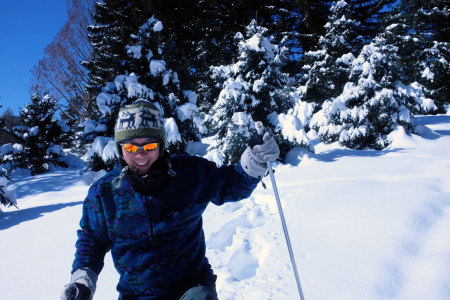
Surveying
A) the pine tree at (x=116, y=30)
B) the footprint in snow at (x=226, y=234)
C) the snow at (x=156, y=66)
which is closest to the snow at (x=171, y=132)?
the snow at (x=156, y=66)

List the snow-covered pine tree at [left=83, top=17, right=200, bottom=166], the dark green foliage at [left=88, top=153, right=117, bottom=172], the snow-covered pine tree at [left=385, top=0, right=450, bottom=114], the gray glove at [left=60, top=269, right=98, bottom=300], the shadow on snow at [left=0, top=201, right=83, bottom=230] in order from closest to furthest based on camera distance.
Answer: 1. the gray glove at [left=60, top=269, right=98, bottom=300]
2. the shadow on snow at [left=0, top=201, right=83, bottom=230]
3. the snow-covered pine tree at [left=83, top=17, right=200, bottom=166]
4. the dark green foliage at [left=88, top=153, right=117, bottom=172]
5. the snow-covered pine tree at [left=385, top=0, right=450, bottom=114]

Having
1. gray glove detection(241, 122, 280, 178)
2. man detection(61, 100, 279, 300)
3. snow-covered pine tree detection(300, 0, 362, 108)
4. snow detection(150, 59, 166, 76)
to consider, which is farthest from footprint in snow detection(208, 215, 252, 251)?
snow-covered pine tree detection(300, 0, 362, 108)

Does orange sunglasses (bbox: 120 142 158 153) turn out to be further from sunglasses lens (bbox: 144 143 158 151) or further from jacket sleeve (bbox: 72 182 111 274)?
jacket sleeve (bbox: 72 182 111 274)

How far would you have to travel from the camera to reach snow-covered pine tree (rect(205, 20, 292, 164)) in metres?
7.91

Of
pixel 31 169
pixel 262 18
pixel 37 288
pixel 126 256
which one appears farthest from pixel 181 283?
pixel 31 169

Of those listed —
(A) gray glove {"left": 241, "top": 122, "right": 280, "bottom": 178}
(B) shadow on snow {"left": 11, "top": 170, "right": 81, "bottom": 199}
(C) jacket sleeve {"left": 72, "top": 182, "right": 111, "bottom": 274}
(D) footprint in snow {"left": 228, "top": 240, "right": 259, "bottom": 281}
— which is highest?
(A) gray glove {"left": 241, "top": 122, "right": 280, "bottom": 178}

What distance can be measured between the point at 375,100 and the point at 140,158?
9.90 meters

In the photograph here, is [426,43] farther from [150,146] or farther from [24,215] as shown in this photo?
[24,215]

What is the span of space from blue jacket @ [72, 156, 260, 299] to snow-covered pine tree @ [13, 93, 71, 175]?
53.8 feet

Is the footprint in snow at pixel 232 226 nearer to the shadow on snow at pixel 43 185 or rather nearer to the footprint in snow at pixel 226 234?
the footprint in snow at pixel 226 234

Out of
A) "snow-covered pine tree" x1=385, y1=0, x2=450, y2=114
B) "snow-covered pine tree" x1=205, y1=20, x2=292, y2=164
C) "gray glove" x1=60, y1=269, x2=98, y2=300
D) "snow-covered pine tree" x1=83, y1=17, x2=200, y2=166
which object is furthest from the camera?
"snow-covered pine tree" x1=385, y1=0, x2=450, y2=114

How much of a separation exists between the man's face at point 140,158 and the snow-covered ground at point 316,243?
4.99ft

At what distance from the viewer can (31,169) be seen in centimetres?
1519

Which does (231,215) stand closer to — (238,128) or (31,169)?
(238,128)
